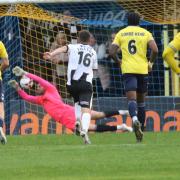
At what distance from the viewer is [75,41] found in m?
23.5

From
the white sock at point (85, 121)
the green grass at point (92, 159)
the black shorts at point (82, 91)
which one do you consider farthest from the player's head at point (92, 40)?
the white sock at point (85, 121)

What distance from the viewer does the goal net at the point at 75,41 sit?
22.3m

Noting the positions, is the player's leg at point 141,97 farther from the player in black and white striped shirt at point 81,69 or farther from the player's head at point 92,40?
the player's head at point 92,40

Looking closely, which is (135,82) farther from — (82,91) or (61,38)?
(61,38)

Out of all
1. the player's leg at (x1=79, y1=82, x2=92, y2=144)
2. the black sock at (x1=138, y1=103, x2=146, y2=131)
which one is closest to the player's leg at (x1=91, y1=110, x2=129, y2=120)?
the black sock at (x1=138, y1=103, x2=146, y2=131)

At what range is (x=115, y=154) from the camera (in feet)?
46.4

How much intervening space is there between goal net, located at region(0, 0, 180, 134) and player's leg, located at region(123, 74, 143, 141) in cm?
458

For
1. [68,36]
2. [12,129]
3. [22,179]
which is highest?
[22,179]

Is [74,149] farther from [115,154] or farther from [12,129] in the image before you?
[12,129]

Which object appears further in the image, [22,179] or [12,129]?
[12,129]

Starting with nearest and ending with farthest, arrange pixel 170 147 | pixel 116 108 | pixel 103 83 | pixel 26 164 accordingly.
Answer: pixel 26 164, pixel 170 147, pixel 116 108, pixel 103 83

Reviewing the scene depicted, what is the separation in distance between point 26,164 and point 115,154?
1.61 meters

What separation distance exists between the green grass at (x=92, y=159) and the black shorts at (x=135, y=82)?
84 centimetres

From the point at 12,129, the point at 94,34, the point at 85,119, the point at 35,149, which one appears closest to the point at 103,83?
the point at 94,34
